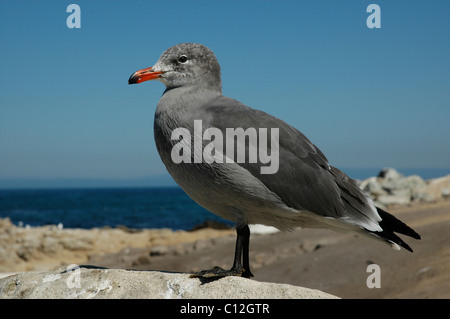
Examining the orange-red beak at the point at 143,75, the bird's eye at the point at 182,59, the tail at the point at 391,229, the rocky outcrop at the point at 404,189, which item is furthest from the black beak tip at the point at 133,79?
the rocky outcrop at the point at 404,189

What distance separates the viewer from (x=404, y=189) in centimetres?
2064

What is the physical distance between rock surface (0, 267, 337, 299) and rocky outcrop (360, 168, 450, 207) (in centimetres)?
1547

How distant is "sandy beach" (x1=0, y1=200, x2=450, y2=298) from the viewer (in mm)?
8219

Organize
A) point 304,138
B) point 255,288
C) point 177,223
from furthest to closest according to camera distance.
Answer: point 177,223
point 304,138
point 255,288

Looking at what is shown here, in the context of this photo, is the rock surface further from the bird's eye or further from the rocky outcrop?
the rocky outcrop

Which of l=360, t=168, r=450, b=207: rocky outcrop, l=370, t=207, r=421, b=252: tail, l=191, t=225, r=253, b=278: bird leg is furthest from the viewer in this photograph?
l=360, t=168, r=450, b=207: rocky outcrop

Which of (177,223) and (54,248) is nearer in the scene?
(54,248)

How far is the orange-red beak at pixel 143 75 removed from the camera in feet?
15.9

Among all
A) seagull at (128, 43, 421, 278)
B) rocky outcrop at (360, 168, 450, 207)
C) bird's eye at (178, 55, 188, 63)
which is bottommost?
rocky outcrop at (360, 168, 450, 207)

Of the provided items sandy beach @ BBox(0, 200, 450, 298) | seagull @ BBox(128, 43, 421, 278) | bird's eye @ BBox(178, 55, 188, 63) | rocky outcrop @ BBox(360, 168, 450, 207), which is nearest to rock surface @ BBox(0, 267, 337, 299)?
seagull @ BBox(128, 43, 421, 278)

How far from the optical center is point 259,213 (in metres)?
4.52

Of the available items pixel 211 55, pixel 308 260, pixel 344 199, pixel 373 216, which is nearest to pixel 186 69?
pixel 211 55
